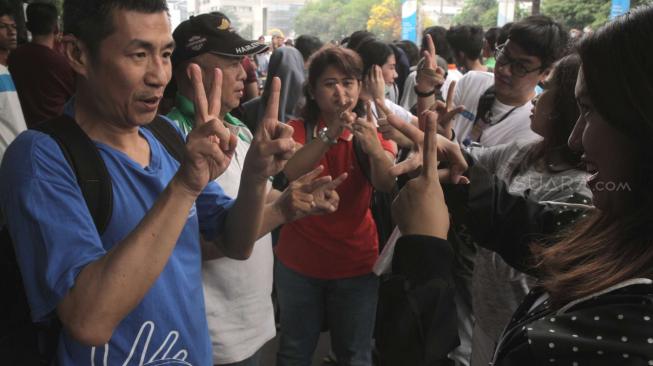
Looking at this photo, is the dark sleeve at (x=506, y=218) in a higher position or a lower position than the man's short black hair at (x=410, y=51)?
higher

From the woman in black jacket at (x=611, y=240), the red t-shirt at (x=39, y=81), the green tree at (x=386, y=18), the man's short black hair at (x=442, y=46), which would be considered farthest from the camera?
the green tree at (x=386, y=18)

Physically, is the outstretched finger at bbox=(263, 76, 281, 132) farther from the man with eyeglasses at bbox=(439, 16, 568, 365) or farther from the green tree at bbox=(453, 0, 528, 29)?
the green tree at bbox=(453, 0, 528, 29)

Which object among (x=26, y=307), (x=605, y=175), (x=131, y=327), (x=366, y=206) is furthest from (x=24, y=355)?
(x=366, y=206)

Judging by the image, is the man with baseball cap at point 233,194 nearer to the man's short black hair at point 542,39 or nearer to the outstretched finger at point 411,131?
the outstretched finger at point 411,131

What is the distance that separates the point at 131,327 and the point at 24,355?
0.77 feet

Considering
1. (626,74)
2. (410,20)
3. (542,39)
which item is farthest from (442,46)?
(410,20)

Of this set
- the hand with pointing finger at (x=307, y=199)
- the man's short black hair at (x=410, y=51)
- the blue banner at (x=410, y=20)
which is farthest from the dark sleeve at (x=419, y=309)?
the blue banner at (x=410, y=20)

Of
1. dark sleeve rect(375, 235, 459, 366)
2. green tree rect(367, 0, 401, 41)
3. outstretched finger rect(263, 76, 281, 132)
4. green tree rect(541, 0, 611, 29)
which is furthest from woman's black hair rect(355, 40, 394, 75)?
green tree rect(367, 0, 401, 41)

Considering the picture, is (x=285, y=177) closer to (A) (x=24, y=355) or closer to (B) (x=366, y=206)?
(B) (x=366, y=206)

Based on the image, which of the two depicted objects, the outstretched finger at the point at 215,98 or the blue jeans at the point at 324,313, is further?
the blue jeans at the point at 324,313

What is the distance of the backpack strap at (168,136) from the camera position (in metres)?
1.58

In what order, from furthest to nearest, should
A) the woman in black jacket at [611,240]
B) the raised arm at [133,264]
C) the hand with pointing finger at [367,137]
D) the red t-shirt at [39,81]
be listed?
the red t-shirt at [39,81]
the hand with pointing finger at [367,137]
the raised arm at [133,264]
the woman in black jacket at [611,240]

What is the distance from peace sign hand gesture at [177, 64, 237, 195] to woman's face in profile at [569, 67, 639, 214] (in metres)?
0.71

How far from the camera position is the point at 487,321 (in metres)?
2.11
